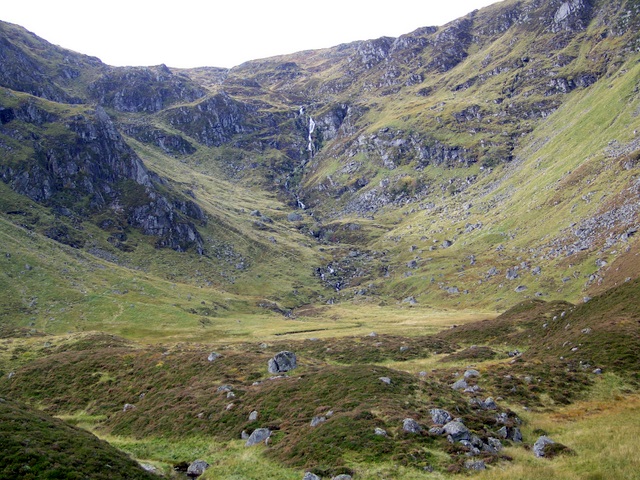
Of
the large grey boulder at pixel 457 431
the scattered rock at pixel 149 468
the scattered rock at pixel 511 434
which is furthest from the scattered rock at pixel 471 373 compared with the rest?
the scattered rock at pixel 149 468

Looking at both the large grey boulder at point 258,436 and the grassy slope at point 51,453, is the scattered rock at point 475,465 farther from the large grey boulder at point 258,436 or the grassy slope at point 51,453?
the grassy slope at point 51,453

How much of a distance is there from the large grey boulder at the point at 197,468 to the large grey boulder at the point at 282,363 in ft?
67.7

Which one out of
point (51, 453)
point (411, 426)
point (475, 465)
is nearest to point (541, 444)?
point (475, 465)

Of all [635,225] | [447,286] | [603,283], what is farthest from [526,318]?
[447,286]

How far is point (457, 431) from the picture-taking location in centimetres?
2986

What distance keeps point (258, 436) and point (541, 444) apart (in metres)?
21.2

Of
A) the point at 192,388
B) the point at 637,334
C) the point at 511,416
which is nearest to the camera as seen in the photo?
the point at 511,416

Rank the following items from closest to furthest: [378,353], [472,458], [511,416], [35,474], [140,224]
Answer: [35,474], [472,458], [511,416], [378,353], [140,224]

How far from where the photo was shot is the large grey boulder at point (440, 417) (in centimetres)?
3198

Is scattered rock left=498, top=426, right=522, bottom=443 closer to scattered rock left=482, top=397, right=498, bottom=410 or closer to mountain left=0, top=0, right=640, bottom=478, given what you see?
mountain left=0, top=0, right=640, bottom=478

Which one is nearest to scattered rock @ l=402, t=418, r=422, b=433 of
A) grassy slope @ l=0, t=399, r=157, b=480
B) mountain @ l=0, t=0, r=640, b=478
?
mountain @ l=0, t=0, r=640, b=478

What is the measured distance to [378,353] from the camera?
6844 cm

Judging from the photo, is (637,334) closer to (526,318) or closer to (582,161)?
(526,318)

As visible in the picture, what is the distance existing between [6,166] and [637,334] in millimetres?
207658
